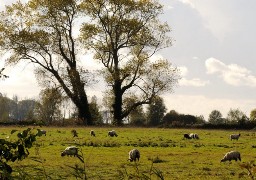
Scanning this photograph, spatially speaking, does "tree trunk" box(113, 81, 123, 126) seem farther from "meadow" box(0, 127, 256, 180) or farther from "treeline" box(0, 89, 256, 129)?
"meadow" box(0, 127, 256, 180)

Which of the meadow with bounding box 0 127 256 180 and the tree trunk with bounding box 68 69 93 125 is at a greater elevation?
the tree trunk with bounding box 68 69 93 125

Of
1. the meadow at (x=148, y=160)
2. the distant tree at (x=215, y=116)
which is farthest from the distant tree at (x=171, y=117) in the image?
Result: the meadow at (x=148, y=160)

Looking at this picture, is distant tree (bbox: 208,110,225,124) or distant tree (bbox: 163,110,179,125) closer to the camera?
distant tree (bbox: 163,110,179,125)

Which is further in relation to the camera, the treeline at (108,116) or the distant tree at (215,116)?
the distant tree at (215,116)

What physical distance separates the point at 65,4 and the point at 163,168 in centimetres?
4689

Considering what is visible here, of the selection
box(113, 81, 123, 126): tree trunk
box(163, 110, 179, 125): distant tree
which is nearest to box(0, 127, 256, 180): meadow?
box(113, 81, 123, 126): tree trunk

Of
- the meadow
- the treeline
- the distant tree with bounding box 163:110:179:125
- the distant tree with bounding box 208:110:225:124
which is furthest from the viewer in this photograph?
the distant tree with bounding box 208:110:225:124

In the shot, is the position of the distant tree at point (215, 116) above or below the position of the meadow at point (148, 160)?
above

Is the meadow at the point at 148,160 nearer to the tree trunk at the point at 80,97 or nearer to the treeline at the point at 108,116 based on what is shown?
the treeline at the point at 108,116

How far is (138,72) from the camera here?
61188 millimetres

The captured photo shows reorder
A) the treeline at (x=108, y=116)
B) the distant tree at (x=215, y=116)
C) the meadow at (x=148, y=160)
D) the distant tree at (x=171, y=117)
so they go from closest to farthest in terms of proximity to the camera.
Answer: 1. the meadow at (x=148, y=160)
2. the treeline at (x=108, y=116)
3. the distant tree at (x=171, y=117)
4. the distant tree at (x=215, y=116)

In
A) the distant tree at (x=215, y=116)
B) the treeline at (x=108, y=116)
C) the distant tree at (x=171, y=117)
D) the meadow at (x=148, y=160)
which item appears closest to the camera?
the meadow at (x=148, y=160)

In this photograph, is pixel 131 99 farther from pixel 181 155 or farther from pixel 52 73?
pixel 181 155

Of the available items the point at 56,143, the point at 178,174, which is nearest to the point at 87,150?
the point at 56,143
